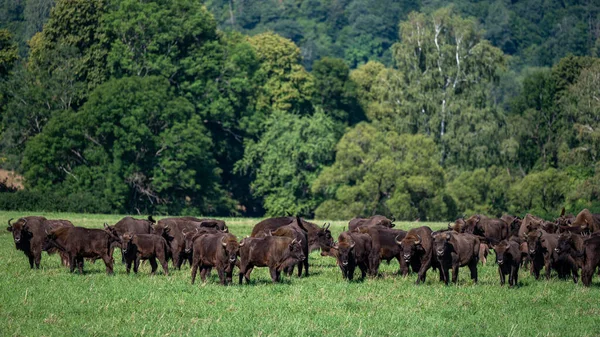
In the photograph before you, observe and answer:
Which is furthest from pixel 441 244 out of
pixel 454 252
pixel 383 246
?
pixel 383 246

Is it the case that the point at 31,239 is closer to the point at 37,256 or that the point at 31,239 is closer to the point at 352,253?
the point at 37,256

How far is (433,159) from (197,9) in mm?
21258

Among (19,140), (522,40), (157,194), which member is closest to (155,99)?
(157,194)

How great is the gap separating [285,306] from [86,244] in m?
6.82

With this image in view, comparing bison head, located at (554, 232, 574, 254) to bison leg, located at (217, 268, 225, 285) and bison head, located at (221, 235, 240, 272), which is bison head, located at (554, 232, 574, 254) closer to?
Result: bison head, located at (221, 235, 240, 272)

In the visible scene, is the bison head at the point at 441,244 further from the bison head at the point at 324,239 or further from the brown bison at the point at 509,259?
the bison head at the point at 324,239

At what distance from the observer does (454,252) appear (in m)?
27.3

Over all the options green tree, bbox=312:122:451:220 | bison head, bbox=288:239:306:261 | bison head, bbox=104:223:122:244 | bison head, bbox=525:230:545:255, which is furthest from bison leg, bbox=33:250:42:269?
green tree, bbox=312:122:451:220

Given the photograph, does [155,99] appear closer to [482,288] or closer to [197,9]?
[197,9]

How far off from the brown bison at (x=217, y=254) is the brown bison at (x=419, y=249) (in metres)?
4.36

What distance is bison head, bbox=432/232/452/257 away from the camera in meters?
26.8

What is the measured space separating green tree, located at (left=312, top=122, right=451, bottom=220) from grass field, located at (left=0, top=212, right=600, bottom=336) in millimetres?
47015

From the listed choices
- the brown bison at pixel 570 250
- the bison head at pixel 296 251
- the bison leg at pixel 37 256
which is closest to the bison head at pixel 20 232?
the bison leg at pixel 37 256

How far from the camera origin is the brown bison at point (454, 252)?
2700cm
